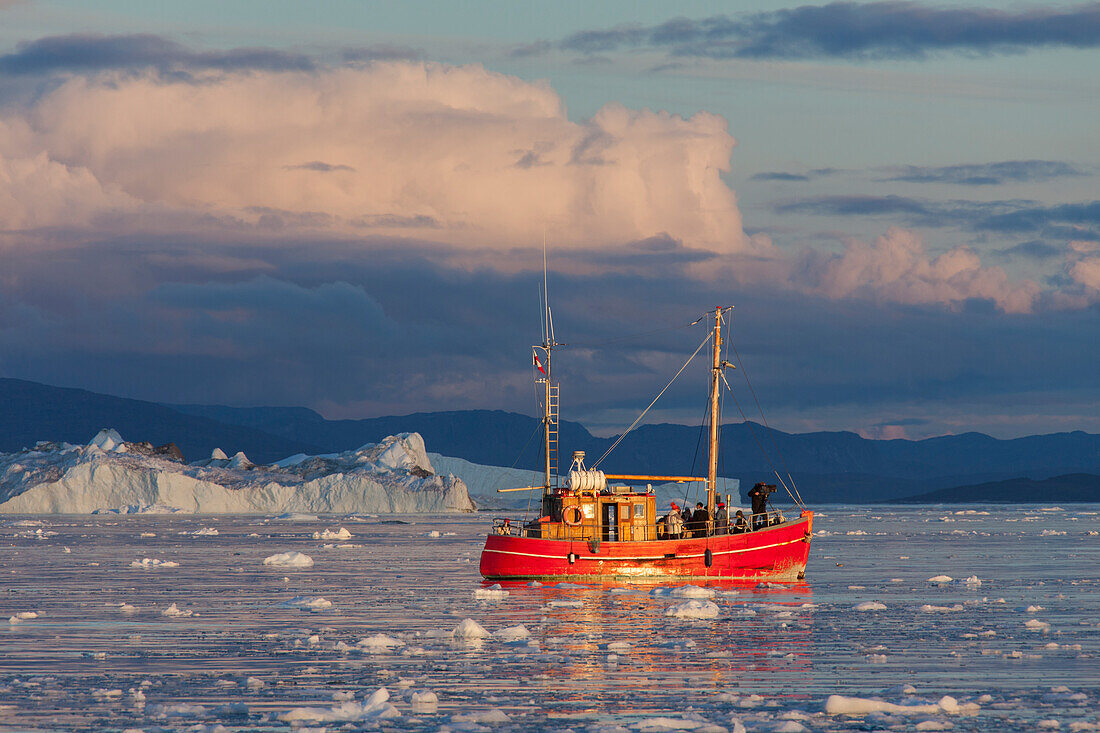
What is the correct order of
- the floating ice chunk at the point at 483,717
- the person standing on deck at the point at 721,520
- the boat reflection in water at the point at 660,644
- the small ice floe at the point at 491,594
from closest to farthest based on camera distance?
the floating ice chunk at the point at 483,717 → the boat reflection in water at the point at 660,644 → the small ice floe at the point at 491,594 → the person standing on deck at the point at 721,520

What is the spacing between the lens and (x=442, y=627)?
27.5 metres

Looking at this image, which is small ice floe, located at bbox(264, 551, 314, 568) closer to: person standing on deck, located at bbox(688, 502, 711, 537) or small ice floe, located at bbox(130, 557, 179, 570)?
small ice floe, located at bbox(130, 557, 179, 570)

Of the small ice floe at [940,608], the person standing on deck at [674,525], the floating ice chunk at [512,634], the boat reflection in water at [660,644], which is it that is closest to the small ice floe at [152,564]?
the boat reflection in water at [660,644]

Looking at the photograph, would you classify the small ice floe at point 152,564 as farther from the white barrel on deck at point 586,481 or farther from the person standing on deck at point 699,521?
the person standing on deck at point 699,521

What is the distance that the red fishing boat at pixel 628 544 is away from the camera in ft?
133

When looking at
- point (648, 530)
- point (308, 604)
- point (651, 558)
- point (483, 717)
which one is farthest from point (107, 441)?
point (483, 717)

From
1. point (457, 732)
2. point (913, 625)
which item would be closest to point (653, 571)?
point (913, 625)

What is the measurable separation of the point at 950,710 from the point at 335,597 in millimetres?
20699

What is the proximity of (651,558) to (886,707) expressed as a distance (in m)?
23.5

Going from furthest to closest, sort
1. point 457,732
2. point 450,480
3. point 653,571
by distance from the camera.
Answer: point 450,480, point 653,571, point 457,732

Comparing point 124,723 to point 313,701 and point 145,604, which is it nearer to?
point 313,701

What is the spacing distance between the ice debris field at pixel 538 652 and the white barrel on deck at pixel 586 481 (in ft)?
10.2

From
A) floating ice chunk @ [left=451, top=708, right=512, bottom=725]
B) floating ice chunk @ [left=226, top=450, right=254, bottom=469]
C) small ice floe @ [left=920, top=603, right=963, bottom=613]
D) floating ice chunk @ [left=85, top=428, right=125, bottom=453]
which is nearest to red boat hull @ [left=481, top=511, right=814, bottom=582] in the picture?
small ice floe @ [left=920, top=603, right=963, bottom=613]

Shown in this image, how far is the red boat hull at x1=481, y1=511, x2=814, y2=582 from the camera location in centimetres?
4053
